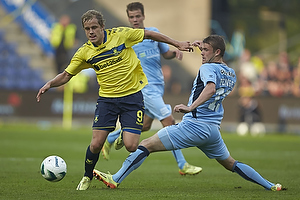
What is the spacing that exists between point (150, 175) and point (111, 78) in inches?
86.8

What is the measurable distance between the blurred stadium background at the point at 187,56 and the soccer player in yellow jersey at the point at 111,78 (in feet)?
42.8

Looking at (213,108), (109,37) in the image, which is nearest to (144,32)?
(109,37)

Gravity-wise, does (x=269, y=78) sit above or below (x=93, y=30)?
below

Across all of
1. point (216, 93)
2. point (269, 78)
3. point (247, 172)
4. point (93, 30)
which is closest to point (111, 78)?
point (93, 30)

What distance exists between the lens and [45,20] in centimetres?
2612

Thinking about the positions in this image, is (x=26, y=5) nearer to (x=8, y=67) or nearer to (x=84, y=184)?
(x=8, y=67)

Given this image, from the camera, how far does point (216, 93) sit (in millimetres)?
6766

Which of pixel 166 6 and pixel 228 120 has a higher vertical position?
pixel 166 6

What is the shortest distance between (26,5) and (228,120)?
11682 millimetres

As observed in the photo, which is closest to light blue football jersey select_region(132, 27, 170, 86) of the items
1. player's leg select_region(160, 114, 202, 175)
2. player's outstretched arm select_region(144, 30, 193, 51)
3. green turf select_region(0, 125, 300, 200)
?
player's leg select_region(160, 114, 202, 175)

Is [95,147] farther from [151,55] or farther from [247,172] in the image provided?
[151,55]

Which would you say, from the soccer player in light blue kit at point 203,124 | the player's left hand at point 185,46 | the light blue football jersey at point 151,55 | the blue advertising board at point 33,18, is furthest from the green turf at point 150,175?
the blue advertising board at point 33,18

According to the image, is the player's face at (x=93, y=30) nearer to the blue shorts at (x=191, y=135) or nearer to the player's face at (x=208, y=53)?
the player's face at (x=208, y=53)

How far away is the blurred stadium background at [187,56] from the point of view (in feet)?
67.6
